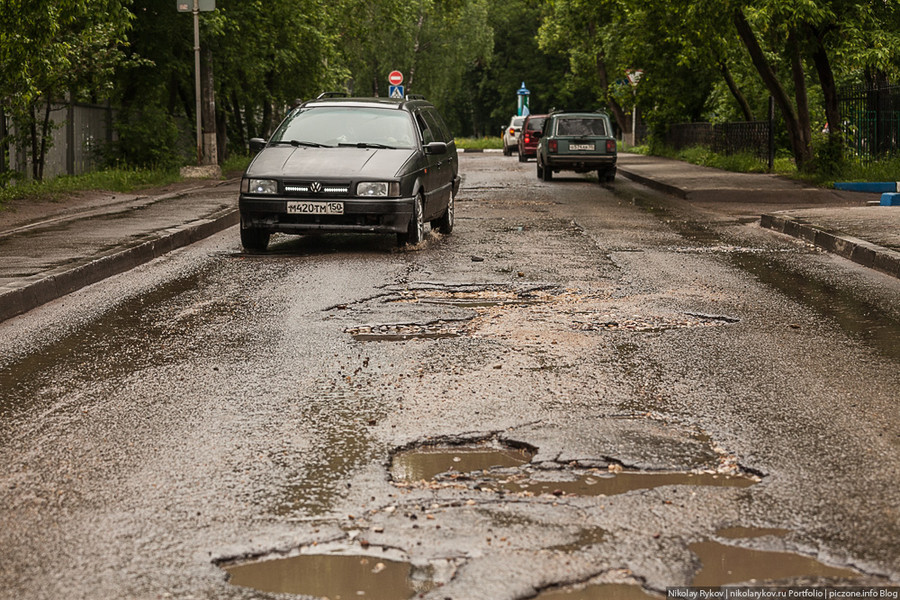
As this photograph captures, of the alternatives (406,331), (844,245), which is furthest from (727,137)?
(406,331)

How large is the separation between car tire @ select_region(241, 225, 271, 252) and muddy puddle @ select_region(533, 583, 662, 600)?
9.81m

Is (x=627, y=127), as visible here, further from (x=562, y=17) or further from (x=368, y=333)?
(x=368, y=333)

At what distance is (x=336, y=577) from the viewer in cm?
358

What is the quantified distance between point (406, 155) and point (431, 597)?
10164mm

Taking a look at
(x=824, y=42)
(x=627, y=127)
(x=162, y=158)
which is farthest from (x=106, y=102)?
(x=627, y=127)

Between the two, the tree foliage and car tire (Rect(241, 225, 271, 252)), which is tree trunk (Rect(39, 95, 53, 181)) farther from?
car tire (Rect(241, 225, 271, 252))

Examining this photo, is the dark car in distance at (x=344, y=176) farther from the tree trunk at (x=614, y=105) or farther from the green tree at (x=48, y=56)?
the tree trunk at (x=614, y=105)

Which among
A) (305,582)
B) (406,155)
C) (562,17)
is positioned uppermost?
(562,17)

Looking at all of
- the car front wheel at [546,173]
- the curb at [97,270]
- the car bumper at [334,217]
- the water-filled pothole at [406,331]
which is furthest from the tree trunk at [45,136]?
the water-filled pothole at [406,331]

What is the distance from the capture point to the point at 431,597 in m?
3.38

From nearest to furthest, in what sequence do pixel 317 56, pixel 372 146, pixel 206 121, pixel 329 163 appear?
pixel 329 163 < pixel 372 146 < pixel 206 121 < pixel 317 56

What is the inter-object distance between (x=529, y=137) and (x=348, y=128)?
1205 inches

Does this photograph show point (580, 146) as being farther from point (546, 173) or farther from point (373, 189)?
point (373, 189)

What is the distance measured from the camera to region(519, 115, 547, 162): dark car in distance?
4401 cm
